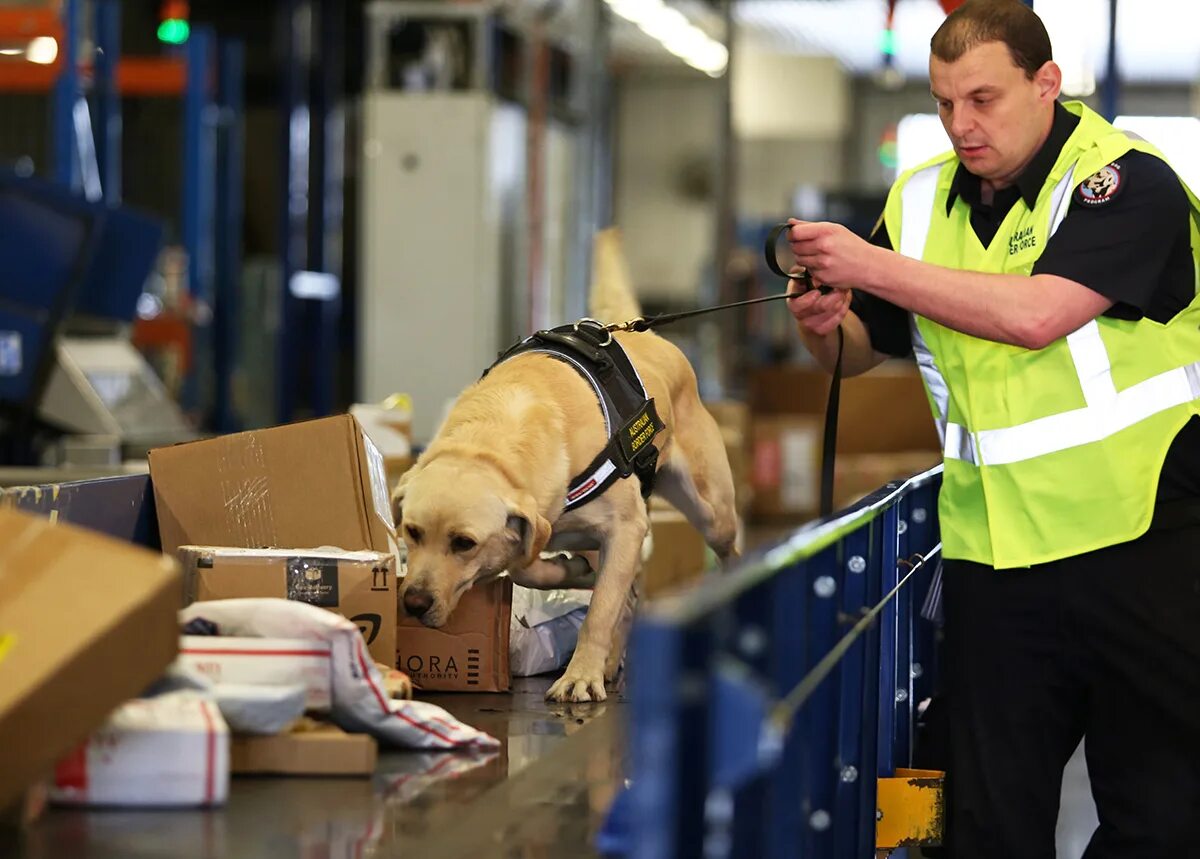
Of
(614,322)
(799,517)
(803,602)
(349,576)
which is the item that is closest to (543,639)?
(349,576)

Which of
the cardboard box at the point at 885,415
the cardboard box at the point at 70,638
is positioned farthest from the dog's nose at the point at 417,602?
the cardboard box at the point at 885,415

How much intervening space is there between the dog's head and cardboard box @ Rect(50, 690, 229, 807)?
Answer: 3.54ft

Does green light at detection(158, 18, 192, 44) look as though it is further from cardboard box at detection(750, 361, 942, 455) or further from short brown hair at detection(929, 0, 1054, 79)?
short brown hair at detection(929, 0, 1054, 79)

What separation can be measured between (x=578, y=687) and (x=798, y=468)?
9287 millimetres

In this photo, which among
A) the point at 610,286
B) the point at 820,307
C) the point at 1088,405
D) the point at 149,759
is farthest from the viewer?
the point at 610,286

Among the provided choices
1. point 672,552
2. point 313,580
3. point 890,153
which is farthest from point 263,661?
point 890,153

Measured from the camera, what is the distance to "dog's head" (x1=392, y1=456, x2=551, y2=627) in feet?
10.3

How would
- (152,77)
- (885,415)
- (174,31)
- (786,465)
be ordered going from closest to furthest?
(885,415)
(152,77)
(786,465)
(174,31)

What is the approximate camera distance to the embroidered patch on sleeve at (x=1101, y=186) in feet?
8.53

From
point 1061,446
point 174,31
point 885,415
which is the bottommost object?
point 1061,446

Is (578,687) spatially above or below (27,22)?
below

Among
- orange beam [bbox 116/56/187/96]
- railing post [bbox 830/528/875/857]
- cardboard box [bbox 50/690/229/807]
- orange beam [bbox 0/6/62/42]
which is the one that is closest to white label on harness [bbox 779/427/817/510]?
orange beam [bbox 116/56/187/96]

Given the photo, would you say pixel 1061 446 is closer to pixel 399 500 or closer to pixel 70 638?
pixel 399 500

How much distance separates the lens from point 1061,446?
104 inches
